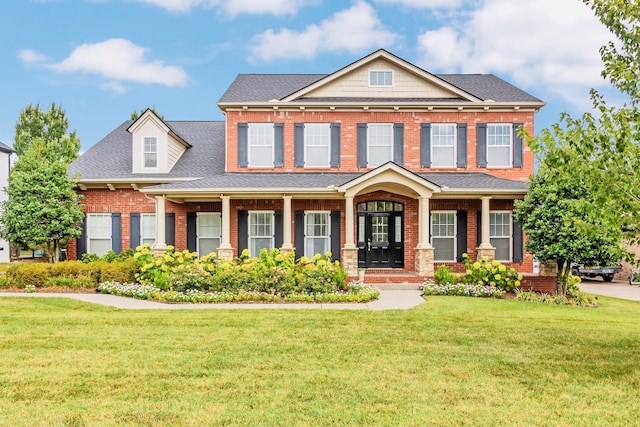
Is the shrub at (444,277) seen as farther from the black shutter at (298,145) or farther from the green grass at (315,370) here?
the black shutter at (298,145)

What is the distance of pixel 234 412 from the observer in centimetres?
474

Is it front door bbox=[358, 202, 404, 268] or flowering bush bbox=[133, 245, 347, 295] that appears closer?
flowering bush bbox=[133, 245, 347, 295]

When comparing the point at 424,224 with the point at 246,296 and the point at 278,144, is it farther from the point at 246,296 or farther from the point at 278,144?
the point at 246,296

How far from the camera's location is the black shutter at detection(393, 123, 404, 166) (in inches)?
701

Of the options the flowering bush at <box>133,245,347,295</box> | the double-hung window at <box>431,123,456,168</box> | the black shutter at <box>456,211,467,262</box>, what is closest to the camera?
the flowering bush at <box>133,245,347,295</box>

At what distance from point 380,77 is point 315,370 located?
14.3 m

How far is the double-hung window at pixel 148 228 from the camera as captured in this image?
1850 centimetres

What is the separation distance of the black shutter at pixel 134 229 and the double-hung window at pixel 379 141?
937 centimetres

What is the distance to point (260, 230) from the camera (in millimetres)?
17812

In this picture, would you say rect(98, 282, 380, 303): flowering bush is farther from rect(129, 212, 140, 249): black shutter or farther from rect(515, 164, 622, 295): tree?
rect(129, 212, 140, 249): black shutter

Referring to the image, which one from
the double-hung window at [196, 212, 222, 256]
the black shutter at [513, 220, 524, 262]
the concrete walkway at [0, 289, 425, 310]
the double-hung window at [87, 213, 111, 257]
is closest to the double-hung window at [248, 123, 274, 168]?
the double-hung window at [196, 212, 222, 256]

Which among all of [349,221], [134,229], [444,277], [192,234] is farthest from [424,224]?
[134,229]

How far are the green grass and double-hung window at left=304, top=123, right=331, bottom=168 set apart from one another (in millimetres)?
8775

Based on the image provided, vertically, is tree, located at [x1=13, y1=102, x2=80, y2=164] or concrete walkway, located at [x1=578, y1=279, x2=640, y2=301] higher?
tree, located at [x1=13, y1=102, x2=80, y2=164]
